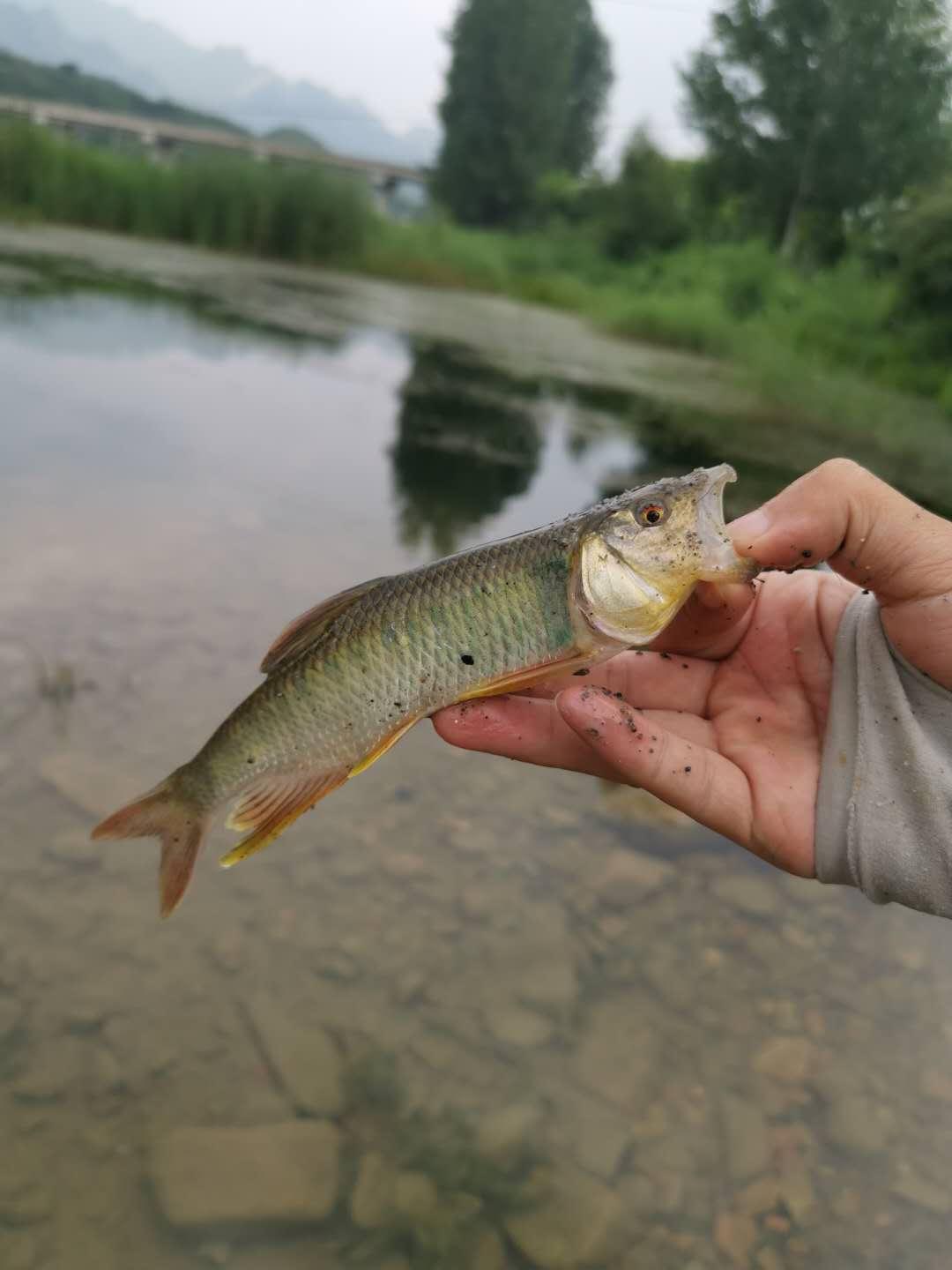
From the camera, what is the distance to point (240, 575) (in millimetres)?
6797

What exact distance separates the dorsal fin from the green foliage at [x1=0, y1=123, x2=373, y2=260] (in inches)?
1081

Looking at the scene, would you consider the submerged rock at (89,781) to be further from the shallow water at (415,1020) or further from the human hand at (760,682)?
the human hand at (760,682)

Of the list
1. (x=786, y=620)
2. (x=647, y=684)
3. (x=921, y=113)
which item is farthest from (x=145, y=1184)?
(x=921, y=113)

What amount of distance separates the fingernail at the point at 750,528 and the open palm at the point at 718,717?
0.24 metres

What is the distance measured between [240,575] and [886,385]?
19.2m

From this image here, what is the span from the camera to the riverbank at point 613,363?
45.2 ft

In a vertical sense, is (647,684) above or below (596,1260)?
above

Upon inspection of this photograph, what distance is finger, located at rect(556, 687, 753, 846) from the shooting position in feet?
8.50

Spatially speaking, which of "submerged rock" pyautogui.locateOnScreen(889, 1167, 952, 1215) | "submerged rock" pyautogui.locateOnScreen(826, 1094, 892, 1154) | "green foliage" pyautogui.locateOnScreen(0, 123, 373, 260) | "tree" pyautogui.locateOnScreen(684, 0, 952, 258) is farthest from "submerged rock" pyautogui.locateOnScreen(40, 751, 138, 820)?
"tree" pyautogui.locateOnScreen(684, 0, 952, 258)

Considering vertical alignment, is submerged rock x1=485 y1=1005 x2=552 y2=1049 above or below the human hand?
below

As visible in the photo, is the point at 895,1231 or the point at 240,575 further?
the point at 240,575

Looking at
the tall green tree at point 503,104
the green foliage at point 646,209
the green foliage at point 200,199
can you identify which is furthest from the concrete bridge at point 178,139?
the green foliage at point 200,199

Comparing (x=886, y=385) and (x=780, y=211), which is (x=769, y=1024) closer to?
(x=886, y=385)

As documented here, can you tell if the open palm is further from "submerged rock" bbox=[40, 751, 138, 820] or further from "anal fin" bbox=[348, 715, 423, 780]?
"submerged rock" bbox=[40, 751, 138, 820]
